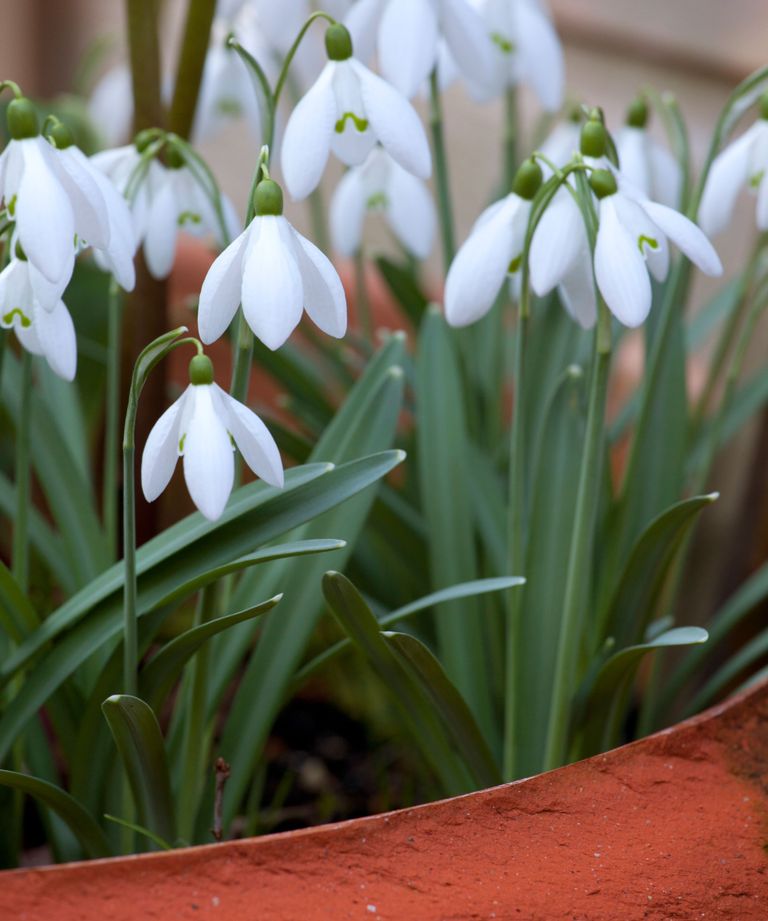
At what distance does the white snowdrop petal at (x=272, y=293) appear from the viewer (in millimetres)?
451

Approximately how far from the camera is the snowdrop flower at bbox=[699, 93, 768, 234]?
707mm

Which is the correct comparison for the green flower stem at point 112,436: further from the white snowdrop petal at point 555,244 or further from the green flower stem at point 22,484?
the white snowdrop petal at point 555,244

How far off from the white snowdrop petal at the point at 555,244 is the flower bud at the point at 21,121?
246mm

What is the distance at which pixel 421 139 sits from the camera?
1.80 feet

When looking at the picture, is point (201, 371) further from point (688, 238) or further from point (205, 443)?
point (688, 238)

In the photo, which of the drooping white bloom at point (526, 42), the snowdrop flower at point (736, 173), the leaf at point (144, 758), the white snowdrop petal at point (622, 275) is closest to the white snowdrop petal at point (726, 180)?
the snowdrop flower at point (736, 173)

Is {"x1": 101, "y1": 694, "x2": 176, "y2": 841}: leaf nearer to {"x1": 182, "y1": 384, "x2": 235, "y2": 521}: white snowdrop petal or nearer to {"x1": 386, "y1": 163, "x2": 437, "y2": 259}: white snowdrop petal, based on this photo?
{"x1": 182, "y1": 384, "x2": 235, "y2": 521}: white snowdrop petal

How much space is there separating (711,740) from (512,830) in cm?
13

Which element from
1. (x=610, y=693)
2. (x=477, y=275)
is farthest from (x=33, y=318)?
(x=610, y=693)

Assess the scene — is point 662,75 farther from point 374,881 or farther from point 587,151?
point 374,881

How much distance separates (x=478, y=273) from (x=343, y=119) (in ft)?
0.35

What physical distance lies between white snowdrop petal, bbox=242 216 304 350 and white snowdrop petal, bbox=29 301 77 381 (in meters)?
0.12

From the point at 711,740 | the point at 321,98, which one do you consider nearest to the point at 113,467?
the point at 321,98

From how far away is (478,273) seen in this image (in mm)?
563
